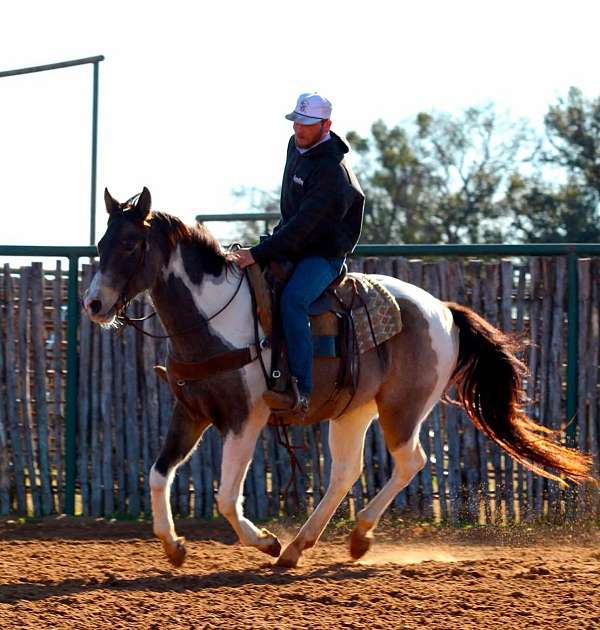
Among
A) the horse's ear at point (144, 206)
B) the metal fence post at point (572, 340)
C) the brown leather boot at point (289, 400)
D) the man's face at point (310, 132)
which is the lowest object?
the brown leather boot at point (289, 400)

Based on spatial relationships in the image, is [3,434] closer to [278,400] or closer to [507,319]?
[278,400]

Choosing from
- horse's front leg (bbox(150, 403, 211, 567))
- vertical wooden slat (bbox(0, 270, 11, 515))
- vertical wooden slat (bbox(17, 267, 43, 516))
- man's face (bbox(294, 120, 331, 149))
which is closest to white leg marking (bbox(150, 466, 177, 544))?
horse's front leg (bbox(150, 403, 211, 567))

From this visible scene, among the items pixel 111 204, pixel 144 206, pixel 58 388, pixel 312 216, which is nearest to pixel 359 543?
pixel 312 216

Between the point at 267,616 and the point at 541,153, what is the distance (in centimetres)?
2677

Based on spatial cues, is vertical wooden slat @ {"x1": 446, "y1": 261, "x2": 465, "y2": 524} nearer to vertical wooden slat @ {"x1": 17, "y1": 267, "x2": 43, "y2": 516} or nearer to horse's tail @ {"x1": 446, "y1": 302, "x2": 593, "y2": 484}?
horse's tail @ {"x1": 446, "y1": 302, "x2": 593, "y2": 484}

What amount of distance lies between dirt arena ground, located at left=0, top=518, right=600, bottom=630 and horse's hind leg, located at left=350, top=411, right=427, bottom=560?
185 mm

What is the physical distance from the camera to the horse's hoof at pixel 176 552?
7.23 metres

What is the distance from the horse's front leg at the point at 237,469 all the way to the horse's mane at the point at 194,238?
98 cm

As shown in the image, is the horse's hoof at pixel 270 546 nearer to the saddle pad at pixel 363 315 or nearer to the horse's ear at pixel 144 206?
the saddle pad at pixel 363 315

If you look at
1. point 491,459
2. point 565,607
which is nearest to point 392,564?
point 565,607

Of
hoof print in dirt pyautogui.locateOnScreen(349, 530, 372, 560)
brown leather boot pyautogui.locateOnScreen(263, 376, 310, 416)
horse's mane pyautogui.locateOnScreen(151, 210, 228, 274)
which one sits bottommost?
hoof print in dirt pyautogui.locateOnScreen(349, 530, 372, 560)

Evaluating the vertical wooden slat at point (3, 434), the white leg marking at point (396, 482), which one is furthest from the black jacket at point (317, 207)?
the vertical wooden slat at point (3, 434)

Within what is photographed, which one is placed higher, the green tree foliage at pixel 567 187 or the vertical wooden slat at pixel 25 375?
the green tree foliage at pixel 567 187

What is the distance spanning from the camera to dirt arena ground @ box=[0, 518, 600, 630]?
5.93 m
